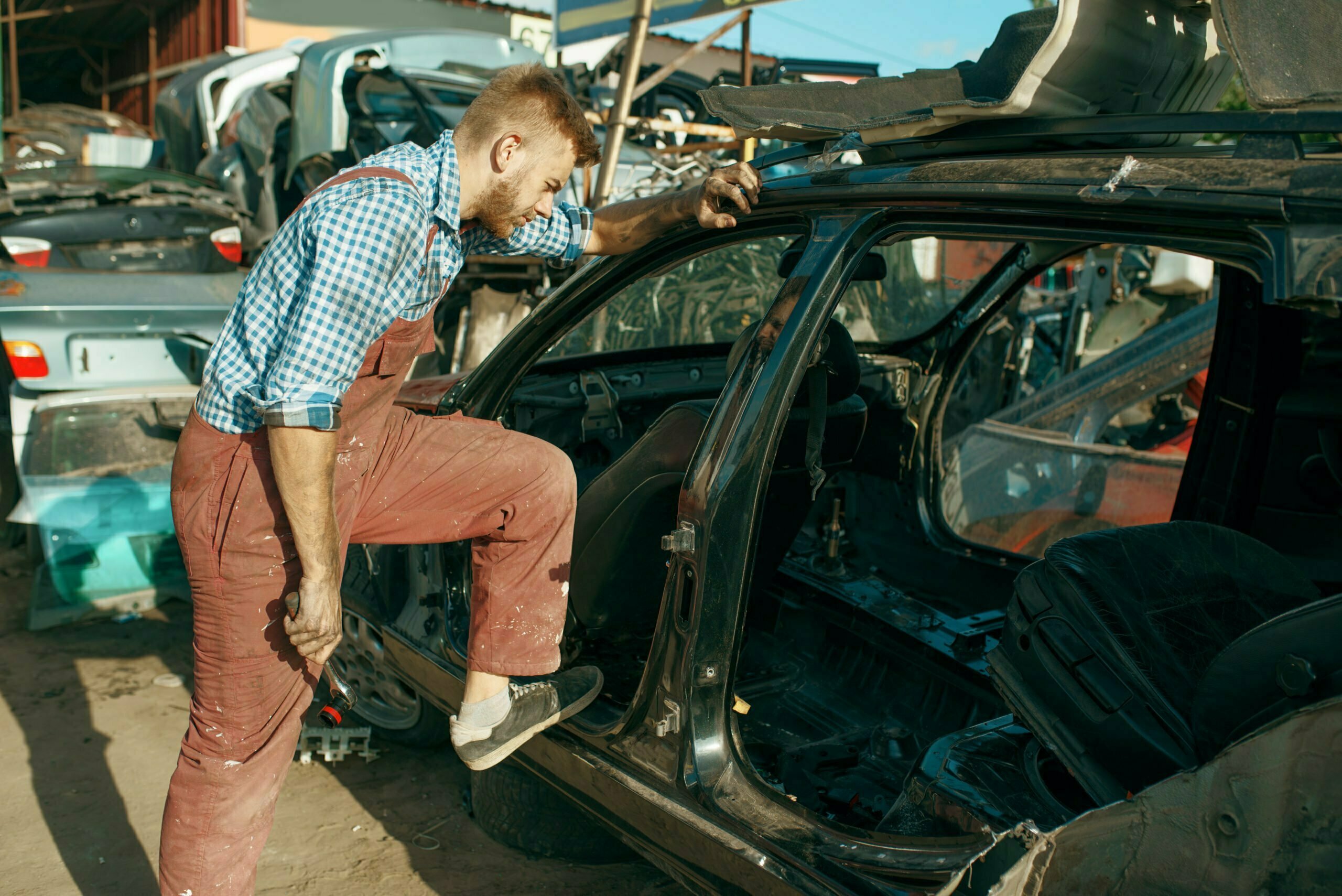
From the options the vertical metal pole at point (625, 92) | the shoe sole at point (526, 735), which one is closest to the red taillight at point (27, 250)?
the vertical metal pole at point (625, 92)

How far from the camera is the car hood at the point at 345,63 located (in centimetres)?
691

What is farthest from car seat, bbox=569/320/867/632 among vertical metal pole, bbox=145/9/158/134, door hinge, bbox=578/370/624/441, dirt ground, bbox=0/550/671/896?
vertical metal pole, bbox=145/9/158/134

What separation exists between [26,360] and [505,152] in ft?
9.98

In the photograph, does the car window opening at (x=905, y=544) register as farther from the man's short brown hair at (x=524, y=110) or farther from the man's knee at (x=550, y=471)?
the man's short brown hair at (x=524, y=110)

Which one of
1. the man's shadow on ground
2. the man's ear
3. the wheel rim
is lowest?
the man's shadow on ground

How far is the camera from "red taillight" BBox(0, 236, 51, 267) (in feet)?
14.5

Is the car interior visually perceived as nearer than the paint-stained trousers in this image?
Yes

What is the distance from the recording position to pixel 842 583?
292 centimetres

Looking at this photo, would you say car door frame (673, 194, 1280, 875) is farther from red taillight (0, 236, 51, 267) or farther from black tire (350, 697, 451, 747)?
red taillight (0, 236, 51, 267)

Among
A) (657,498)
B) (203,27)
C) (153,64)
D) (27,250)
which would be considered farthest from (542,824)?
(153,64)

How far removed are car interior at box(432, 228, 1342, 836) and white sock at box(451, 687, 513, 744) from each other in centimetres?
23

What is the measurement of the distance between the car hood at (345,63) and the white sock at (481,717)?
566 cm

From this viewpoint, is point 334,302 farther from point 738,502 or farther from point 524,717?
point 524,717

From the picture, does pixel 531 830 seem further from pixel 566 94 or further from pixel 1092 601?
pixel 566 94
